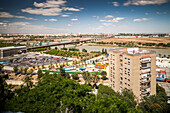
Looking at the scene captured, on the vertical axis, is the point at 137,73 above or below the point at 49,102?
above

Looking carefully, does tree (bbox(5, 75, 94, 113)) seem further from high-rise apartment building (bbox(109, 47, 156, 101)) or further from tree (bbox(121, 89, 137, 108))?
high-rise apartment building (bbox(109, 47, 156, 101))

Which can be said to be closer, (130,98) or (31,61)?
(130,98)

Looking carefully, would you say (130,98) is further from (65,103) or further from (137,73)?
(65,103)

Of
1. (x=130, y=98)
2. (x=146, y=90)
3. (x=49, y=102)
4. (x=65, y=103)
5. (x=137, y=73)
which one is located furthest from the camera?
(x=146, y=90)

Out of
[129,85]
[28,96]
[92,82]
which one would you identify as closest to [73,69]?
[92,82]

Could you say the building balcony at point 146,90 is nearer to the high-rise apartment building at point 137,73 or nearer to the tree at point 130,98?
the high-rise apartment building at point 137,73

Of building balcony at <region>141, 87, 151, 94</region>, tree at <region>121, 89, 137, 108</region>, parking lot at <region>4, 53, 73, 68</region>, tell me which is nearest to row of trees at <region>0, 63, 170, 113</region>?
tree at <region>121, 89, 137, 108</region>

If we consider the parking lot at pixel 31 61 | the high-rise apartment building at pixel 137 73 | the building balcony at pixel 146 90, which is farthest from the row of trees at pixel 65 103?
the parking lot at pixel 31 61

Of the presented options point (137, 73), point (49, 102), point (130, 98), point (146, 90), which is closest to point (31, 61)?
point (49, 102)

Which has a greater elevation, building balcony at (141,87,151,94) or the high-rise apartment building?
the high-rise apartment building
